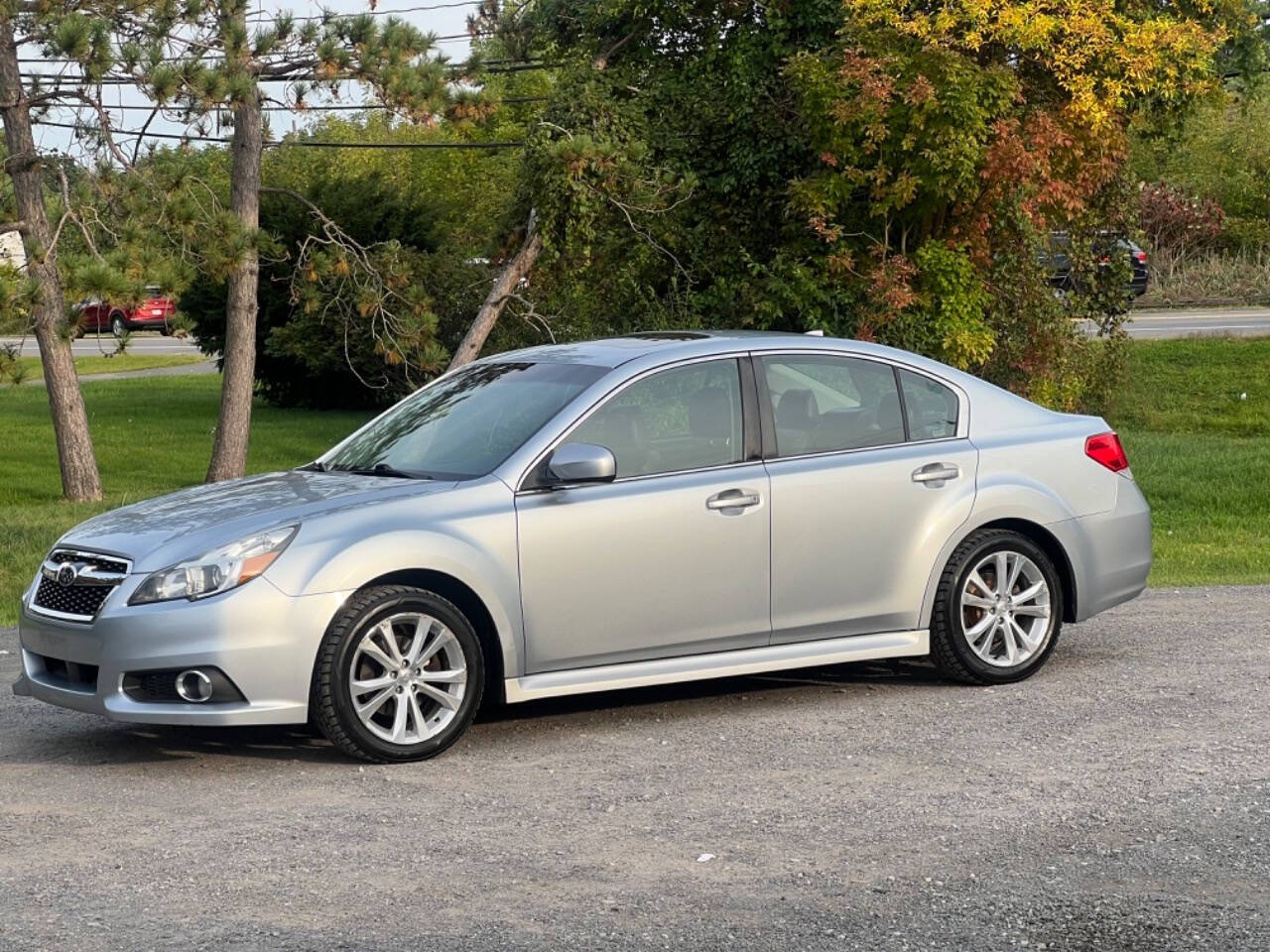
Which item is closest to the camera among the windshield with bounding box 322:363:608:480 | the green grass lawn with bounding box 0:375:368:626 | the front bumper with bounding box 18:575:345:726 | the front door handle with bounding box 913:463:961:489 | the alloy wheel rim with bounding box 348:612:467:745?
the front bumper with bounding box 18:575:345:726

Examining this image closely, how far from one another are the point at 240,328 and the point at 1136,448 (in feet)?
36.4

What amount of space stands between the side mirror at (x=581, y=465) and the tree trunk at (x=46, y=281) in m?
12.4

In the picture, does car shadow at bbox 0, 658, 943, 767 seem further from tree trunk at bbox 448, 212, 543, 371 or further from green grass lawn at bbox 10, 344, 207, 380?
green grass lawn at bbox 10, 344, 207, 380

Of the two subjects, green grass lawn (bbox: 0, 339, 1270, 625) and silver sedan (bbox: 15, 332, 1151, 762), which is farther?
green grass lawn (bbox: 0, 339, 1270, 625)

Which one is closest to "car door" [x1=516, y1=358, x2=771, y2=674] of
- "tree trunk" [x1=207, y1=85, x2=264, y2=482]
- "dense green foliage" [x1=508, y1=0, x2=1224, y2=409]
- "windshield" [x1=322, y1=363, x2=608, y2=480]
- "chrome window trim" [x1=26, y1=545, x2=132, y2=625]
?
"windshield" [x1=322, y1=363, x2=608, y2=480]

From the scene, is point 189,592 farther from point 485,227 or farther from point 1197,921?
point 485,227

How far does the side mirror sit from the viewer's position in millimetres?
7270

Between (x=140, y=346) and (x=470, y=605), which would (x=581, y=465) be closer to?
(x=470, y=605)

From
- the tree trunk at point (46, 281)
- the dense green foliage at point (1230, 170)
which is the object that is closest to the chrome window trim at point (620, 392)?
the tree trunk at point (46, 281)

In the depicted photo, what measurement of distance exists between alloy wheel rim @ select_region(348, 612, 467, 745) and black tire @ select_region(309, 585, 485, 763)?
0.07 feet

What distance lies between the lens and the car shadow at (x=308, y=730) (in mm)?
7242

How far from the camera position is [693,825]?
6.07 m

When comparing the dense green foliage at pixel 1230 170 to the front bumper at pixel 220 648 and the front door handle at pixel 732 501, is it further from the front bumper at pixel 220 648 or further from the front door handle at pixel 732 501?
the front bumper at pixel 220 648

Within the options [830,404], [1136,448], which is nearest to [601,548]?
[830,404]
